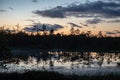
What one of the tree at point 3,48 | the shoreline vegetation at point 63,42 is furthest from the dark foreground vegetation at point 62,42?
the tree at point 3,48

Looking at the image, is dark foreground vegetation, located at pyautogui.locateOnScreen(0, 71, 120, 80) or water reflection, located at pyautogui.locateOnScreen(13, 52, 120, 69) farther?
water reflection, located at pyautogui.locateOnScreen(13, 52, 120, 69)

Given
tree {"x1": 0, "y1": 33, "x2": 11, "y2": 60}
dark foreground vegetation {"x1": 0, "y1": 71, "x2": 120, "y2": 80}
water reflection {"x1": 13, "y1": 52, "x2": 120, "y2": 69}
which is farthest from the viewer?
water reflection {"x1": 13, "y1": 52, "x2": 120, "y2": 69}

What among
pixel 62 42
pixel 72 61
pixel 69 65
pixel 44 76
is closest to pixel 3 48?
pixel 44 76

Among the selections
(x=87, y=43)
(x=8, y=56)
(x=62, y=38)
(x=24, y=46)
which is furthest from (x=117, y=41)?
(x=8, y=56)

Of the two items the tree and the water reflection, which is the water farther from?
the tree

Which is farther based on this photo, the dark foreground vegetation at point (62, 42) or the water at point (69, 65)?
the dark foreground vegetation at point (62, 42)

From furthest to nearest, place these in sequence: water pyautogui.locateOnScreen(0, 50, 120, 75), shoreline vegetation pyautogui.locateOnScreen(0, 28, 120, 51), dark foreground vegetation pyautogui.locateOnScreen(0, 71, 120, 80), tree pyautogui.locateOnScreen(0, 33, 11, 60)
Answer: shoreline vegetation pyautogui.locateOnScreen(0, 28, 120, 51) → water pyautogui.locateOnScreen(0, 50, 120, 75) → tree pyautogui.locateOnScreen(0, 33, 11, 60) → dark foreground vegetation pyautogui.locateOnScreen(0, 71, 120, 80)

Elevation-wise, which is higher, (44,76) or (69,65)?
(44,76)

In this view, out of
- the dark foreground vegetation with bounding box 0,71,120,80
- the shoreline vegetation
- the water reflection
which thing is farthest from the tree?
the shoreline vegetation

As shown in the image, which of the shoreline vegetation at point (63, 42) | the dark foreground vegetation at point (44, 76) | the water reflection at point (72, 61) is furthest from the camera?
the shoreline vegetation at point (63, 42)

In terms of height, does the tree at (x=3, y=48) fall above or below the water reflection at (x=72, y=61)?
above

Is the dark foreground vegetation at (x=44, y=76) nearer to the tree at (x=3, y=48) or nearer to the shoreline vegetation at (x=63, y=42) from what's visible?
the tree at (x=3, y=48)

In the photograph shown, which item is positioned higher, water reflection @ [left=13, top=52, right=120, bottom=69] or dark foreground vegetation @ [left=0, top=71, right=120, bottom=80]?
dark foreground vegetation @ [left=0, top=71, right=120, bottom=80]

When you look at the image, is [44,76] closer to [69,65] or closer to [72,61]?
[69,65]
